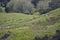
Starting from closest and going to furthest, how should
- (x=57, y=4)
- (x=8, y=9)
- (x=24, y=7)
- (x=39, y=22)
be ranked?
(x=39, y=22) < (x=57, y=4) < (x=24, y=7) < (x=8, y=9)

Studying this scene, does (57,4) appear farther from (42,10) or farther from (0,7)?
(0,7)

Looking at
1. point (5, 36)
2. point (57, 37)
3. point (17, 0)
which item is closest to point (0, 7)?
point (17, 0)

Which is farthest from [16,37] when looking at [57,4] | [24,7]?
[24,7]

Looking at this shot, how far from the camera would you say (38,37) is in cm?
3412

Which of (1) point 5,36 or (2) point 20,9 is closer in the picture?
(1) point 5,36

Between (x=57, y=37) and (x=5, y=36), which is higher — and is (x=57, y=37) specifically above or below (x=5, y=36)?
above

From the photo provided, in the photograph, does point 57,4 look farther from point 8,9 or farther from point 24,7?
point 8,9

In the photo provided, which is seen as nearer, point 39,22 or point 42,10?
point 39,22

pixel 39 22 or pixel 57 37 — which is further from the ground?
pixel 57 37

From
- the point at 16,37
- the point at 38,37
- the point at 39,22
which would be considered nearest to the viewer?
the point at 38,37

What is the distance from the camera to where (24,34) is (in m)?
38.5

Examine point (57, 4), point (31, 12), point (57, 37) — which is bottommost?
point (31, 12)

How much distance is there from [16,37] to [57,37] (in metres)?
9.90

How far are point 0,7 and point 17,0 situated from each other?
39.0 feet
